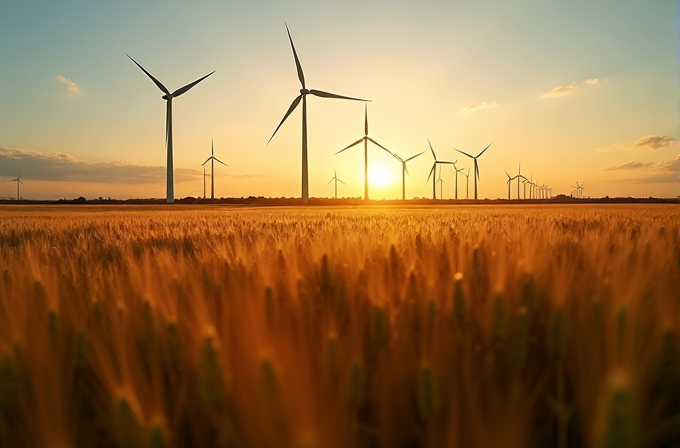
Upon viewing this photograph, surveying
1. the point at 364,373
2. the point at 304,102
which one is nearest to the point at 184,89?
the point at 304,102

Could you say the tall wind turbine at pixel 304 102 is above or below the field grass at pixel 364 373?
above

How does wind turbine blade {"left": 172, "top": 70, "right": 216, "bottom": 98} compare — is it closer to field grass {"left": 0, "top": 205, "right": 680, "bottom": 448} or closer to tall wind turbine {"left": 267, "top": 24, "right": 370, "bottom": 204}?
tall wind turbine {"left": 267, "top": 24, "right": 370, "bottom": 204}

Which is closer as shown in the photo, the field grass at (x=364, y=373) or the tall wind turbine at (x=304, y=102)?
the field grass at (x=364, y=373)

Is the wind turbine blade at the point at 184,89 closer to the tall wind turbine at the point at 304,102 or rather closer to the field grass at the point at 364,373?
the tall wind turbine at the point at 304,102

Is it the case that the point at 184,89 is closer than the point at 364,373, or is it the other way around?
the point at 364,373

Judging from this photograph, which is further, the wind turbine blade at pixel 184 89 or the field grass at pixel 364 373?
the wind turbine blade at pixel 184 89

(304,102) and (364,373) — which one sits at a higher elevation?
(304,102)

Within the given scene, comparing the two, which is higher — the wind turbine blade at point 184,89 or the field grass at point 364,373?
the wind turbine blade at point 184,89

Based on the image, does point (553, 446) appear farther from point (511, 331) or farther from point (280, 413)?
point (280, 413)

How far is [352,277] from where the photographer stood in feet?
3.96

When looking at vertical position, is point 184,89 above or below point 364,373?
above

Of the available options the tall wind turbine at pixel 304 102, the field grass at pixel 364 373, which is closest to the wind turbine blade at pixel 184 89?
the tall wind turbine at pixel 304 102

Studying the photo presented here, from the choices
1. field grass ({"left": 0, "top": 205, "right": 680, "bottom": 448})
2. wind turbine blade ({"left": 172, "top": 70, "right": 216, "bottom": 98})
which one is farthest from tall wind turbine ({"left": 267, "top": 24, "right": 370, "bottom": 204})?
field grass ({"left": 0, "top": 205, "right": 680, "bottom": 448})

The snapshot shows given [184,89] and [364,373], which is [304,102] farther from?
[364,373]
